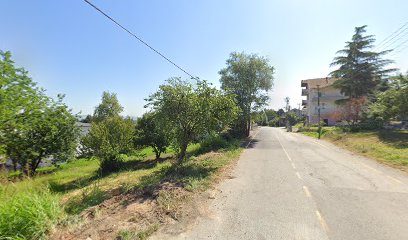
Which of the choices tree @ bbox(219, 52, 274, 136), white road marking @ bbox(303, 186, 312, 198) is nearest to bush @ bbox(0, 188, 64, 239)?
white road marking @ bbox(303, 186, 312, 198)

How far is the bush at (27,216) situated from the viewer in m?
4.83

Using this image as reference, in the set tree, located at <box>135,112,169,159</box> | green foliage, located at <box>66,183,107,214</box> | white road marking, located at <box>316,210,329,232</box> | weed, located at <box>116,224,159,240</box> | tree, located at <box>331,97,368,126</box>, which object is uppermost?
tree, located at <box>331,97,368,126</box>

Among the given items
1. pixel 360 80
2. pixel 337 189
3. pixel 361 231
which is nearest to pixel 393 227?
pixel 361 231

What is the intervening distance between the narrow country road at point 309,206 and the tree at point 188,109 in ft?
8.81

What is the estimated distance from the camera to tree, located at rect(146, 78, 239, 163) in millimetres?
11484

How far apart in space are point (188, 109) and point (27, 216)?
7.40 meters

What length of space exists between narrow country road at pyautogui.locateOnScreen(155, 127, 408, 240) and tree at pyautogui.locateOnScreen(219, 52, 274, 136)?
20819 mm

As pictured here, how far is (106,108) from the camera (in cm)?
5903

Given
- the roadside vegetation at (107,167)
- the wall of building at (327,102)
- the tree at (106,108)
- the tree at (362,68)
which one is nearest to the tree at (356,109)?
the tree at (362,68)

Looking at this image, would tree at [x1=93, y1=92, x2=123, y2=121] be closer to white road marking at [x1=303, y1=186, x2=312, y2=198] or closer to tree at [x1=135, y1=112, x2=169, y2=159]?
tree at [x1=135, y1=112, x2=169, y2=159]

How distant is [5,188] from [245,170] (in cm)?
926

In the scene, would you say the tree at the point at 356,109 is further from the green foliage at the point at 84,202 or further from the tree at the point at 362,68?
the green foliage at the point at 84,202

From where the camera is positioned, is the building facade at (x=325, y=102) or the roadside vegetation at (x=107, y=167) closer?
the roadside vegetation at (x=107, y=167)

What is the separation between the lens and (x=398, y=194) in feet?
27.7
